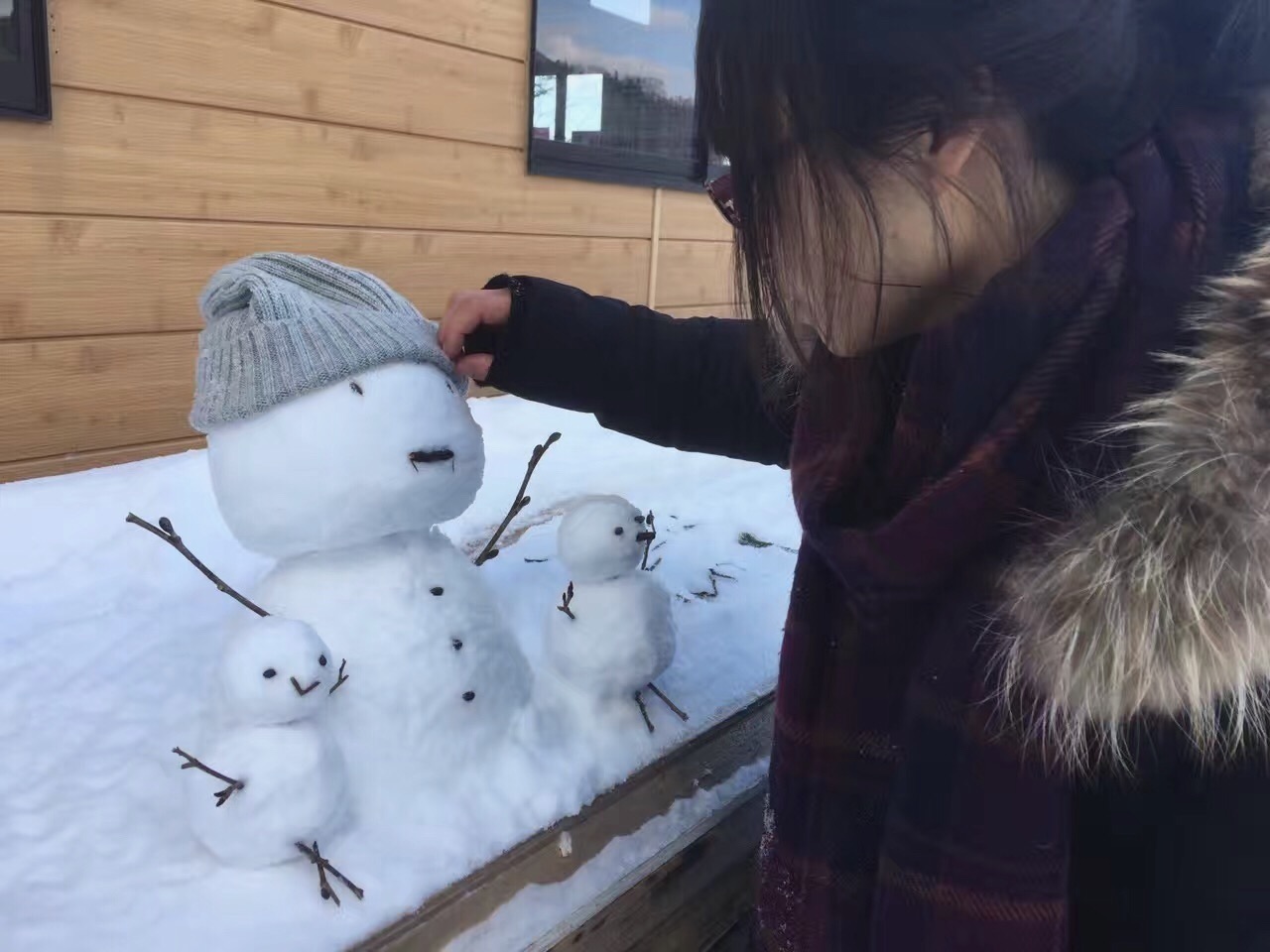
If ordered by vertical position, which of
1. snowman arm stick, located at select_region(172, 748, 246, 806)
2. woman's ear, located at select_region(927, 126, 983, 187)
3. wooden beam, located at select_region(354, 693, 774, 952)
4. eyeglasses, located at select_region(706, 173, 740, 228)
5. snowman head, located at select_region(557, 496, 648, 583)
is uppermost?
woman's ear, located at select_region(927, 126, 983, 187)

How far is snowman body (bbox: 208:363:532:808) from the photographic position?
0.90 m

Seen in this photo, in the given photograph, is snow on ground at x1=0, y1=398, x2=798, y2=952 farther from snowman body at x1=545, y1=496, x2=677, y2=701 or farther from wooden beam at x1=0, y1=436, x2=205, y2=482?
wooden beam at x1=0, y1=436, x2=205, y2=482

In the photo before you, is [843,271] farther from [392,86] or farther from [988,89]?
[392,86]

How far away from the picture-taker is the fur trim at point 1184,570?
1.79 ft

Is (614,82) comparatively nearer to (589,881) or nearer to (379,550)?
(379,550)

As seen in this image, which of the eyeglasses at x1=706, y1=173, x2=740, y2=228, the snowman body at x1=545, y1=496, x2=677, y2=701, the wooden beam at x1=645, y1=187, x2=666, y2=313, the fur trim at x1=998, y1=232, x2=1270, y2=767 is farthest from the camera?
the wooden beam at x1=645, y1=187, x2=666, y2=313

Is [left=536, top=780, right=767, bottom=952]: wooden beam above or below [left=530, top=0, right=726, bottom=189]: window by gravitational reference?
below

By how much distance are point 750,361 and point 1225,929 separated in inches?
28.4

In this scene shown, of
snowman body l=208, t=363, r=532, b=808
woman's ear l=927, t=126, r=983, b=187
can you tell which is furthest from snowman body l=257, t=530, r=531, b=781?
woman's ear l=927, t=126, r=983, b=187

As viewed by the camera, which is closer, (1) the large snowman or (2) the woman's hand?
(1) the large snowman

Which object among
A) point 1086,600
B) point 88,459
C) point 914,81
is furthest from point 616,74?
point 1086,600

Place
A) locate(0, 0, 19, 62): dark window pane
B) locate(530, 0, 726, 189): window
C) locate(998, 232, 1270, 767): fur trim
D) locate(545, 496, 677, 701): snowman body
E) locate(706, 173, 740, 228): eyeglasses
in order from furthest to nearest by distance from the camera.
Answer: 1. locate(530, 0, 726, 189): window
2. locate(0, 0, 19, 62): dark window pane
3. locate(545, 496, 677, 701): snowman body
4. locate(706, 173, 740, 228): eyeglasses
5. locate(998, 232, 1270, 767): fur trim

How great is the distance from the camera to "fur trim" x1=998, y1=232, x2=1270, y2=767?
0.55 meters

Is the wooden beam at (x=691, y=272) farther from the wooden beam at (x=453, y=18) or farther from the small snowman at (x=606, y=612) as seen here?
the small snowman at (x=606, y=612)
